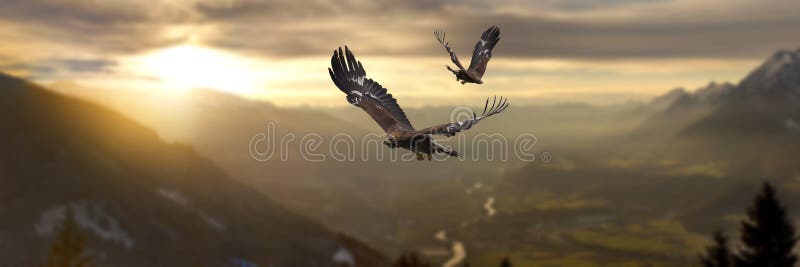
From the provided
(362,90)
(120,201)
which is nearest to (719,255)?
(362,90)

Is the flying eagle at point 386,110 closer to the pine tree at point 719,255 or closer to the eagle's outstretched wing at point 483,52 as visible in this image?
the eagle's outstretched wing at point 483,52

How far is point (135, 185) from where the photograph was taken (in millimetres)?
149500

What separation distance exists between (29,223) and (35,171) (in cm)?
2079

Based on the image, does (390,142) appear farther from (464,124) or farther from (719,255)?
(719,255)

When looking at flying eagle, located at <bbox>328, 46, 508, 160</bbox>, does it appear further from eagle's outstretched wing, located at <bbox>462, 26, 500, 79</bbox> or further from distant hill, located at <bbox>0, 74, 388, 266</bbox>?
distant hill, located at <bbox>0, 74, 388, 266</bbox>

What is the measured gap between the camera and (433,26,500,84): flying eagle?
1311cm

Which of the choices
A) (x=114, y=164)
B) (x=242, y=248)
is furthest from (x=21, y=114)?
(x=242, y=248)

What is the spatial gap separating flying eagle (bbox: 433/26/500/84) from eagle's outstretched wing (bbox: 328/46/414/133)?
7.56ft

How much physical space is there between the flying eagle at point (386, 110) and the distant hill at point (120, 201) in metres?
109

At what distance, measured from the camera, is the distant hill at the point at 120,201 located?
121688 millimetres

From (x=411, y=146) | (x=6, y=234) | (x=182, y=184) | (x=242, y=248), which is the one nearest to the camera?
(x=411, y=146)

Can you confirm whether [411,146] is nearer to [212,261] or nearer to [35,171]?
[212,261]

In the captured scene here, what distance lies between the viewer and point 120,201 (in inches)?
5384

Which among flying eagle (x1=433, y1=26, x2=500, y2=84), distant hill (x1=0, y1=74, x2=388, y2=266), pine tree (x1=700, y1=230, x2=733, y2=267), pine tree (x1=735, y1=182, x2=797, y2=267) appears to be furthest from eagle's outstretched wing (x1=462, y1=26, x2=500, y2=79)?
distant hill (x1=0, y1=74, x2=388, y2=266)
